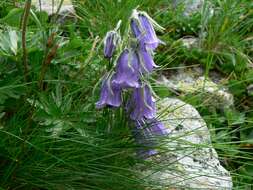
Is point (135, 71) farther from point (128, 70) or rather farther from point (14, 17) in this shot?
point (14, 17)

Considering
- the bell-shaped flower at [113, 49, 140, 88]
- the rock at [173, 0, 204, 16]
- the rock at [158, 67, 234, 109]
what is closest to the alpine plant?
the bell-shaped flower at [113, 49, 140, 88]

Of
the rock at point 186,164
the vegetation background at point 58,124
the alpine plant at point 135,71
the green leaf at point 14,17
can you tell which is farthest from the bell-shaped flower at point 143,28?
the green leaf at point 14,17

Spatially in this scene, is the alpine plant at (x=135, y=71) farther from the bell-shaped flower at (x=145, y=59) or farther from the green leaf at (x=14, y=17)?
the green leaf at (x=14, y=17)

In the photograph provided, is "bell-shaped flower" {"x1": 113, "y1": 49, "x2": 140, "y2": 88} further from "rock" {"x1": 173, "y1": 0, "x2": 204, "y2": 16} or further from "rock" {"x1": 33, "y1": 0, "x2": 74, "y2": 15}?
"rock" {"x1": 173, "y1": 0, "x2": 204, "y2": 16}

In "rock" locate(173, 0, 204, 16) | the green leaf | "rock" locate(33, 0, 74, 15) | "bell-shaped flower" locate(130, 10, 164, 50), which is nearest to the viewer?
"bell-shaped flower" locate(130, 10, 164, 50)

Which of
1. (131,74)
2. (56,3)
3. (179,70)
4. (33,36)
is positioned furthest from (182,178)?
(56,3)

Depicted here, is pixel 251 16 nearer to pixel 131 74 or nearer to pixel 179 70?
pixel 179 70
